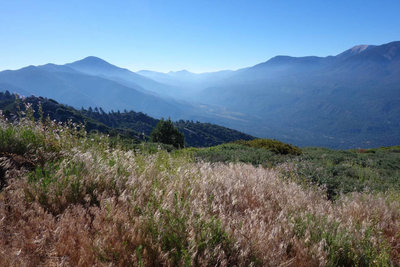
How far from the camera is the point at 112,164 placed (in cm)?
391

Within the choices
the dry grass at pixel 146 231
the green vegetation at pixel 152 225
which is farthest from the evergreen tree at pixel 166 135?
the dry grass at pixel 146 231

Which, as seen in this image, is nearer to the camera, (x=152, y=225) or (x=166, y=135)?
(x=152, y=225)

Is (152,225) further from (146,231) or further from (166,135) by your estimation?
(166,135)

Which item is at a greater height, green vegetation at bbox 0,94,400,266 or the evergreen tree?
green vegetation at bbox 0,94,400,266

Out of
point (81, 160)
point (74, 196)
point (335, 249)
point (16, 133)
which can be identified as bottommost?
point (335, 249)

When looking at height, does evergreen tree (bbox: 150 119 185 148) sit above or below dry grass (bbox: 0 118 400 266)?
below

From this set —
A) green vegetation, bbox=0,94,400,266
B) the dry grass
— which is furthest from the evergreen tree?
the dry grass

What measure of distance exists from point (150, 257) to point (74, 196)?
5.10 feet

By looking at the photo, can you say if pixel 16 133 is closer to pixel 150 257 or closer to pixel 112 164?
pixel 112 164

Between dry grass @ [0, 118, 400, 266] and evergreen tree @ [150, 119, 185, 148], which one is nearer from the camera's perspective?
dry grass @ [0, 118, 400, 266]

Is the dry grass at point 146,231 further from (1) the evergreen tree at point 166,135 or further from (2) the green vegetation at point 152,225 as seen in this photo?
(1) the evergreen tree at point 166,135

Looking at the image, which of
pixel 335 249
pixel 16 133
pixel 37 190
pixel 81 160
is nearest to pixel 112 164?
pixel 81 160

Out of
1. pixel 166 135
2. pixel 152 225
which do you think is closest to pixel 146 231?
pixel 152 225

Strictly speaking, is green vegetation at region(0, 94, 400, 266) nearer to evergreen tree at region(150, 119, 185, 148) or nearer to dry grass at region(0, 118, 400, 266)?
dry grass at region(0, 118, 400, 266)
